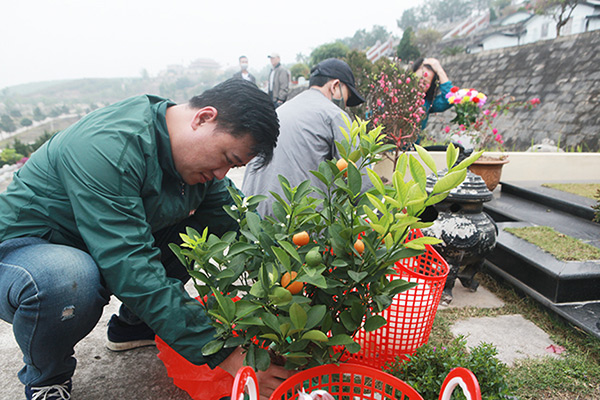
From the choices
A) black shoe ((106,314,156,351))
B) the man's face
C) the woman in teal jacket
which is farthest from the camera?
the woman in teal jacket

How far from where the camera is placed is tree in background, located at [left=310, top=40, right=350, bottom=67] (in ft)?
120

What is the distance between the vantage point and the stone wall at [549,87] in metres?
10.7

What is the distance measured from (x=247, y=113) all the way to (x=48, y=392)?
4.05 feet

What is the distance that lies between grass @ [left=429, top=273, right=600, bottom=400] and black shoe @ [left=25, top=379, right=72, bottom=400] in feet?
4.56

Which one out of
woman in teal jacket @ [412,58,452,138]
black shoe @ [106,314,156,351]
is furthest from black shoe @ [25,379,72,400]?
woman in teal jacket @ [412,58,452,138]

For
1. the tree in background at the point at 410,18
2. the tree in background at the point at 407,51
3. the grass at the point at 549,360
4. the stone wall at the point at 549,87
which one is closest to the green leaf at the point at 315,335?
the grass at the point at 549,360

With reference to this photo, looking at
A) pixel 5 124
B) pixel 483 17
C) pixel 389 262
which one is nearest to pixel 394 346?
pixel 389 262

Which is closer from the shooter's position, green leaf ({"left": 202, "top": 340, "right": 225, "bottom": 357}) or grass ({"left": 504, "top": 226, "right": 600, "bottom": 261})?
green leaf ({"left": 202, "top": 340, "right": 225, "bottom": 357})

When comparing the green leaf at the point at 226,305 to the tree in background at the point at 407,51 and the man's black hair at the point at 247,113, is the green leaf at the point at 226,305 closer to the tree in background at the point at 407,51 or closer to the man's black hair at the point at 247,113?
the man's black hair at the point at 247,113

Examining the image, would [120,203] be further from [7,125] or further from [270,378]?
[7,125]

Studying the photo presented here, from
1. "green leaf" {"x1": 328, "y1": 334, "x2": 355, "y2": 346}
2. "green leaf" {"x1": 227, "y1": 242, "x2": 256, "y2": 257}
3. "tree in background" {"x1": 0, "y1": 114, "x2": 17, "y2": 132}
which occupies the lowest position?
"tree in background" {"x1": 0, "y1": 114, "x2": 17, "y2": 132}

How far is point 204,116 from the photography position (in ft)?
4.55

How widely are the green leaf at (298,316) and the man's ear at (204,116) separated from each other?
82 cm

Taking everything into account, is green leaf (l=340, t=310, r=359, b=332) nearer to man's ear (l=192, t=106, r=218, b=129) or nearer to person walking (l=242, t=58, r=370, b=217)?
man's ear (l=192, t=106, r=218, b=129)
